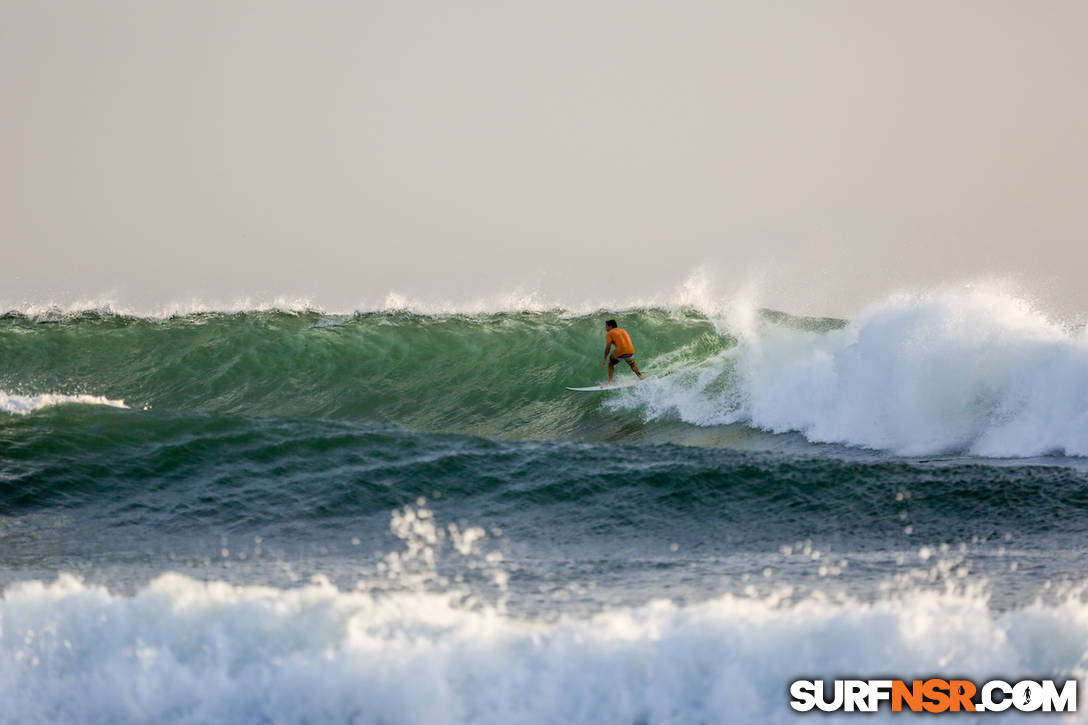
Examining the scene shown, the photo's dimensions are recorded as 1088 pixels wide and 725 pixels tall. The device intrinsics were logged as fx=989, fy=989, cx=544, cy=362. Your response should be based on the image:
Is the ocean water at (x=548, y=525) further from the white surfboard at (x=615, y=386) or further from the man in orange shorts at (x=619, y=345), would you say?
the man in orange shorts at (x=619, y=345)

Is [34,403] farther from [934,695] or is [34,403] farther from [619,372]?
[934,695]

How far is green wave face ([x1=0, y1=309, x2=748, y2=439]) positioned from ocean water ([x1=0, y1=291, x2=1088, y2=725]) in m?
0.11

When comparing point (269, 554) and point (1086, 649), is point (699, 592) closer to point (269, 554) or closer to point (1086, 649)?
point (1086, 649)

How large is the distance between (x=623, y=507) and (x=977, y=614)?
435 centimetres

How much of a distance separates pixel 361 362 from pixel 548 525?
10.7 meters

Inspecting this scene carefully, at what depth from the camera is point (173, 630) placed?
224 inches

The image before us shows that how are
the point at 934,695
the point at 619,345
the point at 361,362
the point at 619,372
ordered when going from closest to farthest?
1. the point at 934,695
2. the point at 619,345
3. the point at 619,372
4. the point at 361,362

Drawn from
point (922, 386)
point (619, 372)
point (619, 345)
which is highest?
point (619, 345)

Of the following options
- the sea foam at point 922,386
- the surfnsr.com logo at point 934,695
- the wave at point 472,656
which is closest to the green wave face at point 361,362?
the sea foam at point 922,386

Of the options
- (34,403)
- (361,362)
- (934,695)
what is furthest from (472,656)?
(361,362)

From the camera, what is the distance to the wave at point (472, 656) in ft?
16.1

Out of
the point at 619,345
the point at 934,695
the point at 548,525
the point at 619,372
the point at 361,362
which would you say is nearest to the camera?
the point at 934,695

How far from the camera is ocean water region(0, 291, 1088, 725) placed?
5113mm

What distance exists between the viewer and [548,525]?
28.6 ft
